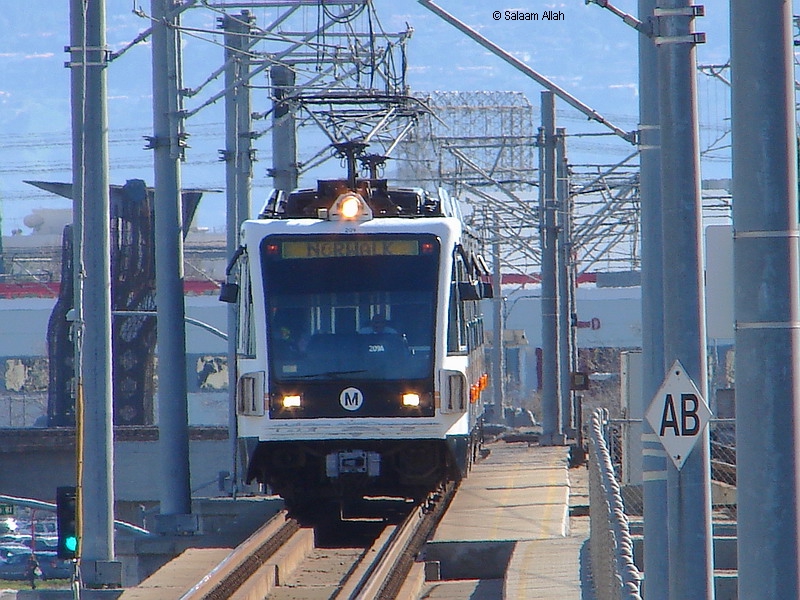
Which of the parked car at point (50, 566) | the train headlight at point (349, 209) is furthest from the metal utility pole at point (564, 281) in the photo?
the train headlight at point (349, 209)

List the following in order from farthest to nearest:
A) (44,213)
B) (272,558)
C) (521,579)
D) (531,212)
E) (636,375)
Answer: (44,213), (531,212), (636,375), (272,558), (521,579)

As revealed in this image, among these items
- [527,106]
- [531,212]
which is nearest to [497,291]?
[531,212]

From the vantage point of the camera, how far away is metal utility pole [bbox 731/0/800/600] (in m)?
5.92

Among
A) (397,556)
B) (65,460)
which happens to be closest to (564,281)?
(65,460)

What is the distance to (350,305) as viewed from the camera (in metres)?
16.8

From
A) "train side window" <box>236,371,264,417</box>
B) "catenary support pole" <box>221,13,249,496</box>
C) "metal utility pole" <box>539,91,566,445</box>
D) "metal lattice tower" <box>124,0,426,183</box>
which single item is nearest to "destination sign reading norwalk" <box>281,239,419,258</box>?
"train side window" <box>236,371,264,417</box>

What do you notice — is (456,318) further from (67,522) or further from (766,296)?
(766,296)

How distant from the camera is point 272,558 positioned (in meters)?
15.0

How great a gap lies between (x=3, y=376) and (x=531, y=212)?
162ft

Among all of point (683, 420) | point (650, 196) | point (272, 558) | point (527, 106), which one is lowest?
point (272, 558)

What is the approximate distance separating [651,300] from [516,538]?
20.3 feet

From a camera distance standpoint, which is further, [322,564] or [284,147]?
[284,147]

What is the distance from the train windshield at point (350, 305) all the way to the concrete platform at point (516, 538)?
186cm

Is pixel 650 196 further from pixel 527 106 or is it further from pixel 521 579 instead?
pixel 527 106
